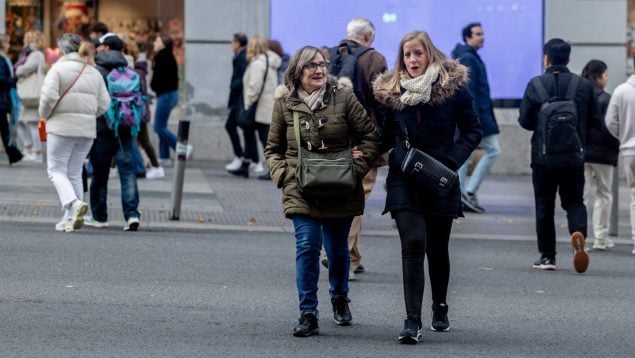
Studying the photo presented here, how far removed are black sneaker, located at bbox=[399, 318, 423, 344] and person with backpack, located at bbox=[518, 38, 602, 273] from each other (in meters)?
3.34

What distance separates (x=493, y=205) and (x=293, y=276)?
653cm

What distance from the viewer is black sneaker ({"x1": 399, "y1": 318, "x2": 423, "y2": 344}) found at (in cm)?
791

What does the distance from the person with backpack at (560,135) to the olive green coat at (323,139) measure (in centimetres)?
303

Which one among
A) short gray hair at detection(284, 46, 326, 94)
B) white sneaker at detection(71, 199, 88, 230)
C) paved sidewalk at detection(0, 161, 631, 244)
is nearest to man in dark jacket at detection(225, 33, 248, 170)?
paved sidewalk at detection(0, 161, 631, 244)

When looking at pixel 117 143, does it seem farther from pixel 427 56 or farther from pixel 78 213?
pixel 427 56

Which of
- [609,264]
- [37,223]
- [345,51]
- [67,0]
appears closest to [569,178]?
[609,264]

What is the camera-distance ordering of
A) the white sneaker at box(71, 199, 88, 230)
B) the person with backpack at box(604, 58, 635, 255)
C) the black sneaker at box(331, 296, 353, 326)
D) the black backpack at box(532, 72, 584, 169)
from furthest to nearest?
the white sneaker at box(71, 199, 88, 230)
the person with backpack at box(604, 58, 635, 255)
the black backpack at box(532, 72, 584, 169)
the black sneaker at box(331, 296, 353, 326)

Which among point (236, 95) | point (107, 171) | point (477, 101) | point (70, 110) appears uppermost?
point (70, 110)

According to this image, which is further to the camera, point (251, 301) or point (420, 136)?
point (251, 301)

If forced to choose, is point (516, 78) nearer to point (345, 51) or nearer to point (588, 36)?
point (588, 36)

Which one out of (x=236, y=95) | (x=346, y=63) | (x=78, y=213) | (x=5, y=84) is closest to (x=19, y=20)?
(x=5, y=84)

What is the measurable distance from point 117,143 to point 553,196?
4.25 metres

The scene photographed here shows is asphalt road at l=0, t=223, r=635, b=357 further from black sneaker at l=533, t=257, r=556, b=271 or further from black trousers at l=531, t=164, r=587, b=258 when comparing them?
black trousers at l=531, t=164, r=587, b=258

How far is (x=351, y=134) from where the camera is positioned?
8273 millimetres
